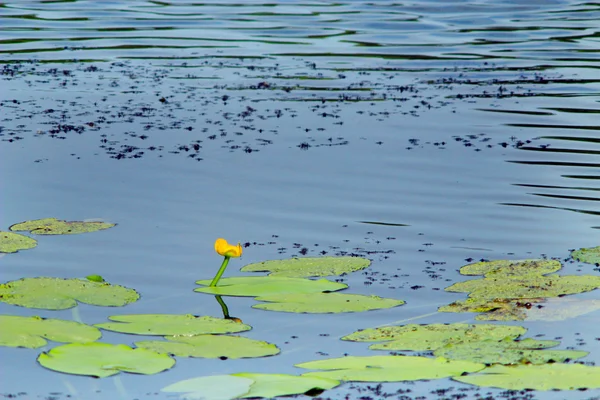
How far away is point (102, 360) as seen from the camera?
3.98 m

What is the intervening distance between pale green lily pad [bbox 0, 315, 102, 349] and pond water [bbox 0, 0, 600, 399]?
0.11 m

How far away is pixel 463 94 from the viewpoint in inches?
466

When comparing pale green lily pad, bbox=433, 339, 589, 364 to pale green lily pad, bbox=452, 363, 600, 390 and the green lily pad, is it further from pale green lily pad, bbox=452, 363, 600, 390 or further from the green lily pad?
the green lily pad

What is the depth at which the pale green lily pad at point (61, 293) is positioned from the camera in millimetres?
4848

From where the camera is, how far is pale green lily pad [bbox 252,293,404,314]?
4.86m

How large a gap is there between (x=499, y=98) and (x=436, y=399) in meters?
8.16

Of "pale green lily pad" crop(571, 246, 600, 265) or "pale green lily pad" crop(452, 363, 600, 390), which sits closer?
"pale green lily pad" crop(452, 363, 600, 390)

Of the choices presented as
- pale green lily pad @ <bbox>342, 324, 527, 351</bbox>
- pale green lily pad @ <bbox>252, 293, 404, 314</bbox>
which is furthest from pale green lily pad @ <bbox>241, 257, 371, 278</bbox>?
pale green lily pad @ <bbox>342, 324, 527, 351</bbox>

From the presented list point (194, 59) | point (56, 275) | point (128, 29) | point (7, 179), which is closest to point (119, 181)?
point (7, 179)

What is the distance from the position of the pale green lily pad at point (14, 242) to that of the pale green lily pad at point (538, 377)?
3187mm

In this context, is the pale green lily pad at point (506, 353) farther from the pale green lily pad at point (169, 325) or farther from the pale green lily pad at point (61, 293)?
the pale green lily pad at point (61, 293)

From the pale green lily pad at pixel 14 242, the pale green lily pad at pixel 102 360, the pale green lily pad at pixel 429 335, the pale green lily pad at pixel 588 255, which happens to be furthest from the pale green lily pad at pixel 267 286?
the pale green lily pad at pixel 588 255

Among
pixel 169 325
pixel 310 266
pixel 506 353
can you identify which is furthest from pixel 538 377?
pixel 310 266

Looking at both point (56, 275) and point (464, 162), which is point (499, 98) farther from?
point (56, 275)
